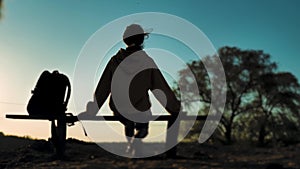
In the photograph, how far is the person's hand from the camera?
261 inches

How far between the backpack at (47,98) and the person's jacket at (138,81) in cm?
94

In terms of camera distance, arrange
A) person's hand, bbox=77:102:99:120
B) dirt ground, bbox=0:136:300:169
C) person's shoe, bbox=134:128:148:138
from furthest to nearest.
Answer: person's hand, bbox=77:102:99:120 → person's shoe, bbox=134:128:148:138 → dirt ground, bbox=0:136:300:169

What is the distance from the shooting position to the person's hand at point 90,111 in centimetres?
662

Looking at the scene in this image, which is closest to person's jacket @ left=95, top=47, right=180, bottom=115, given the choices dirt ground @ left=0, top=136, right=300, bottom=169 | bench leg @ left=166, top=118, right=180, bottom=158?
bench leg @ left=166, top=118, right=180, bottom=158

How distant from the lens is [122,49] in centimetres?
672

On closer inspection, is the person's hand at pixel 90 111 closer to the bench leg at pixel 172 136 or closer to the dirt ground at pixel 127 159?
the dirt ground at pixel 127 159

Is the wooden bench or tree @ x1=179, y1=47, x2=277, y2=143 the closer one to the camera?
the wooden bench

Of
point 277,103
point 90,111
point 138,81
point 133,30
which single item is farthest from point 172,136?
point 277,103

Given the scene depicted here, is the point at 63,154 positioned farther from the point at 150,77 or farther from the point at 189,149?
the point at 189,149

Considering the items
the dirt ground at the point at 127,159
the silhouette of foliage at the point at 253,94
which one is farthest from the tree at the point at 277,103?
the dirt ground at the point at 127,159

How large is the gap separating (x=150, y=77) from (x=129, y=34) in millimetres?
705

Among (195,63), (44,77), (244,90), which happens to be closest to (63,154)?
(44,77)

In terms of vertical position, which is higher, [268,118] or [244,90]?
[244,90]

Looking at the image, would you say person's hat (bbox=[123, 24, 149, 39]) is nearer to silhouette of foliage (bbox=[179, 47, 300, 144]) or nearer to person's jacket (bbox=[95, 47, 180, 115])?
person's jacket (bbox=[95, 47, 180, 115])
